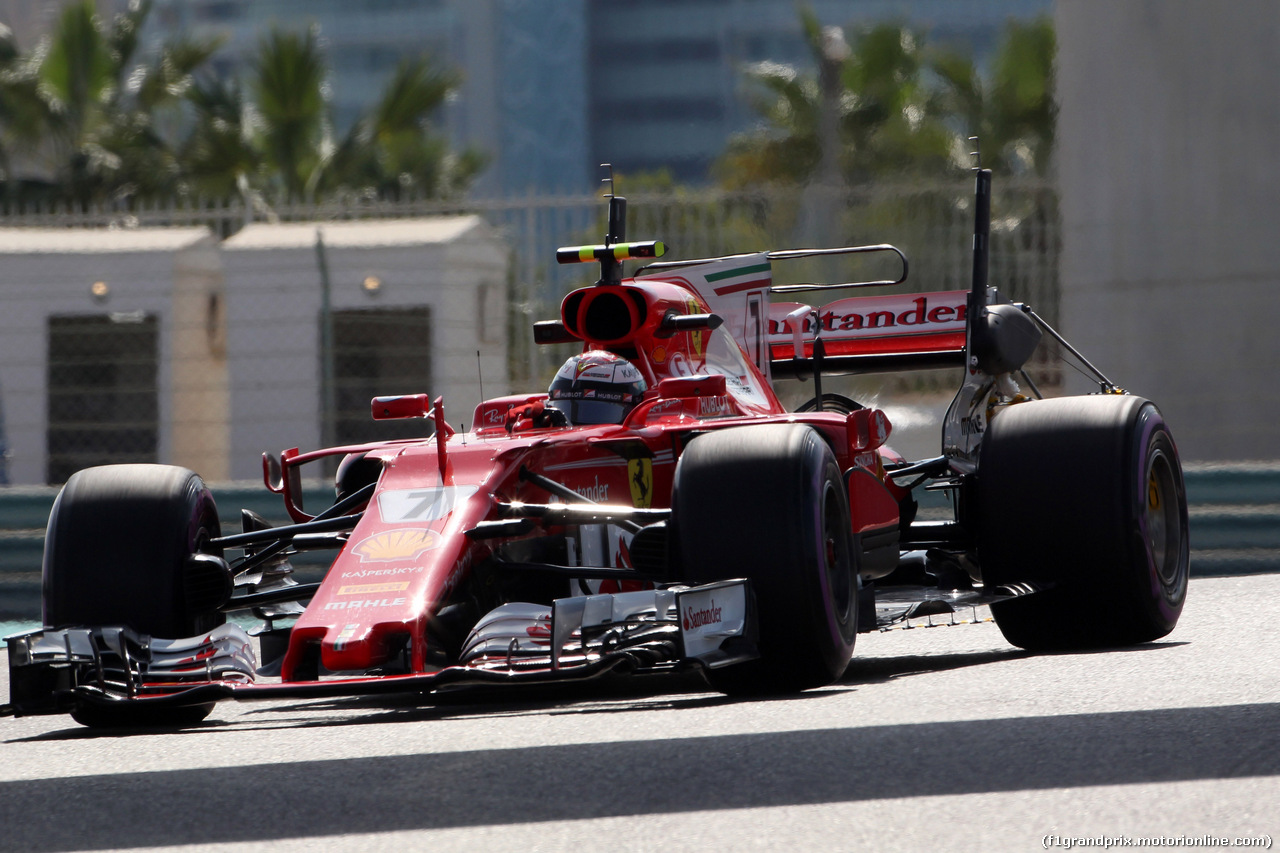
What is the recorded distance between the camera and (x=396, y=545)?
17.7ft

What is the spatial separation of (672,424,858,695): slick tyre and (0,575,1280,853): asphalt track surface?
5.5 inches

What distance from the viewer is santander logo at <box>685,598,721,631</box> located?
16.4 feet

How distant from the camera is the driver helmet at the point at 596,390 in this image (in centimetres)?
643

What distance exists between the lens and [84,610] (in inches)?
228

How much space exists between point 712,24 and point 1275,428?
9702 cm

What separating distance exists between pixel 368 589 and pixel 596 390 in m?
1.49

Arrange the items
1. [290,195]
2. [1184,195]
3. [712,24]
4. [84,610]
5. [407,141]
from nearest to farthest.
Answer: [84,610] → [1184,195] → [290,195] → [407,141] → [712,24]

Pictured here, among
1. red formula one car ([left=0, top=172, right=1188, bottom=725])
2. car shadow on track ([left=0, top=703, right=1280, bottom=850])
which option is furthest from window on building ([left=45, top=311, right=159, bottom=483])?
car shadow on track ([left=0, top=703, right=1280, bottom=850])

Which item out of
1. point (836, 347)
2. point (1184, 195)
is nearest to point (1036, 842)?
point (836, 347)

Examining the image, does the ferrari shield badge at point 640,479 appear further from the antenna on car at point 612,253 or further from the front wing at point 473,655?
the front wing at point 473,655

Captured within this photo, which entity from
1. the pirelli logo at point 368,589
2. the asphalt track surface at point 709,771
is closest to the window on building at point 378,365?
the pirelli logo at point 368,589

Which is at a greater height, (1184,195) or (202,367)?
(1184,195)

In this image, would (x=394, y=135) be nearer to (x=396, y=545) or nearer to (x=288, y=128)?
(x=288, y=128)

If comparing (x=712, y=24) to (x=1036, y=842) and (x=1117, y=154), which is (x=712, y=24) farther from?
(x=1036, y=842)
